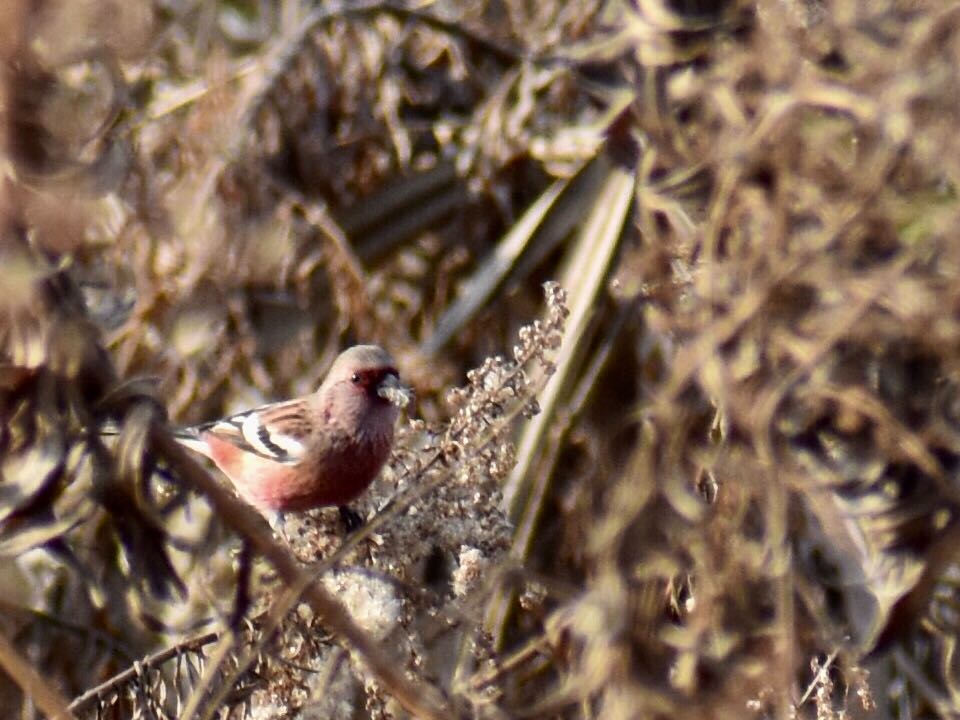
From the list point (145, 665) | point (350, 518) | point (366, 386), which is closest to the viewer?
point (145, 665)

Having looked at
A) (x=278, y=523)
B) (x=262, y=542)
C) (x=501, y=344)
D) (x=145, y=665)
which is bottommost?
(x=278, y=523)

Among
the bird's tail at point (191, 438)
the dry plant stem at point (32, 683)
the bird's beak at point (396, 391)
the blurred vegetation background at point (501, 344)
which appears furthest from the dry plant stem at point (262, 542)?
the bird's beak at point (396, 391)

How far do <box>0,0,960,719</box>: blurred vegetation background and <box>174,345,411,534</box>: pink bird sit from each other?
0.12 meters

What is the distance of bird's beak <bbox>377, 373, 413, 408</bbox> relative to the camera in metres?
3.82

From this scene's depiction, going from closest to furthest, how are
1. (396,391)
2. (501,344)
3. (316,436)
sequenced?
1. (396,391)
2. (501,344)
3. (316,436)

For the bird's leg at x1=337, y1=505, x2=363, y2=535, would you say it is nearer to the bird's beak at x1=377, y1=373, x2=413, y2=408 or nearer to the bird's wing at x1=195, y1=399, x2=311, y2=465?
the bird's beak at x1=377, y1=373, x2=413, y2=408

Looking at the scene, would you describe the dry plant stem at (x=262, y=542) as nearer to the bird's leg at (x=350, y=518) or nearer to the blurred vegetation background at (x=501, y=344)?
the blurred vegetation background at (x=501, y=344)

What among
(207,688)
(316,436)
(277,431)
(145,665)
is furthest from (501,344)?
(207,688)

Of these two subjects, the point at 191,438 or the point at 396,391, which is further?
the point at 191,438

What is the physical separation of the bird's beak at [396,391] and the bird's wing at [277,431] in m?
0.60

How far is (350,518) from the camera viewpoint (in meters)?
3.28

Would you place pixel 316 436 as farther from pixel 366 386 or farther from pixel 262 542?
pixel 262 542

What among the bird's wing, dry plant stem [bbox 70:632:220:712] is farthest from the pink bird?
dry plant stem [bbox 70:632:220:712]

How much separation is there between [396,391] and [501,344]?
41 cm
